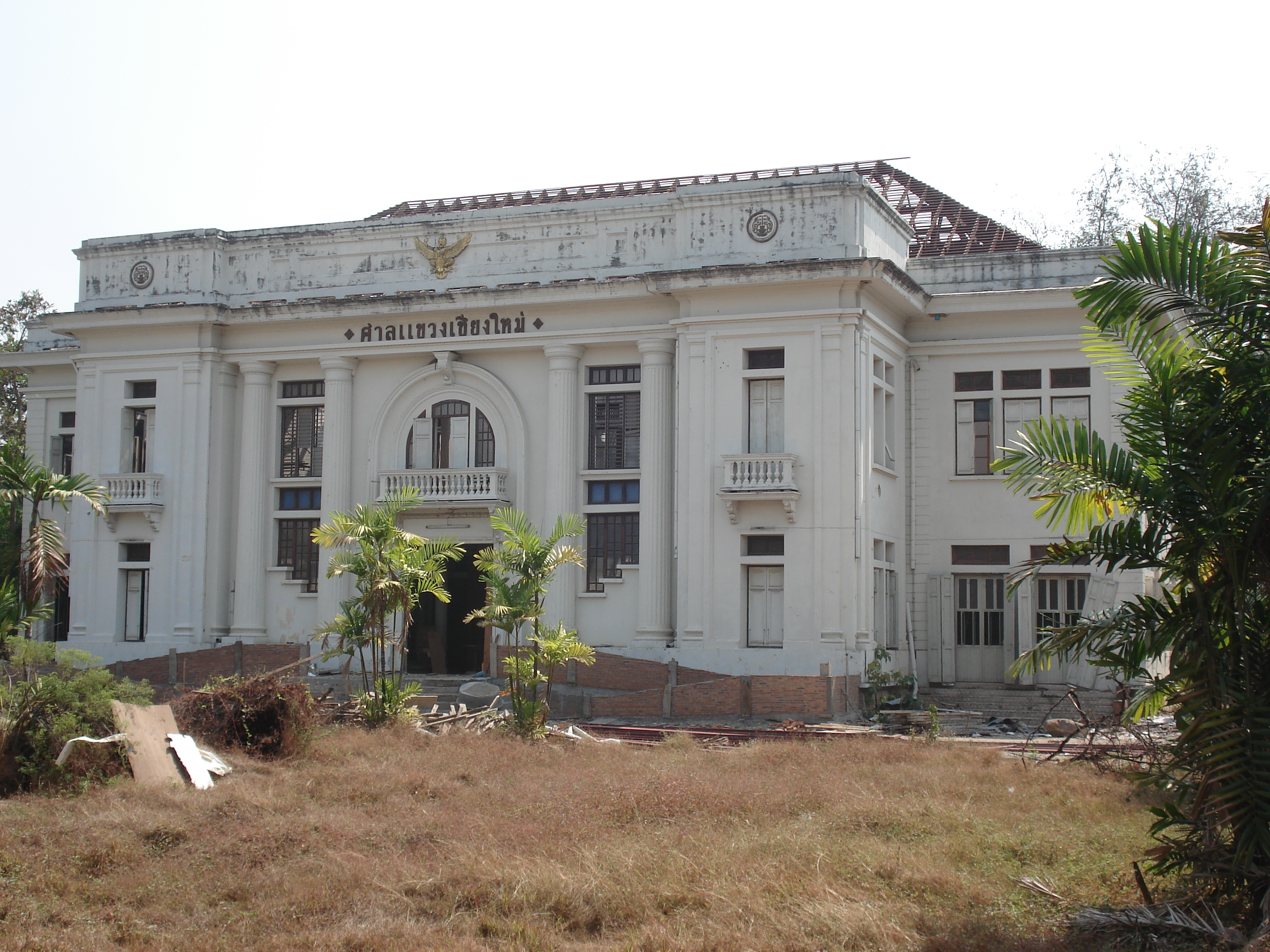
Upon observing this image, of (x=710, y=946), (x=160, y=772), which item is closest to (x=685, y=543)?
(x=160, y=772)

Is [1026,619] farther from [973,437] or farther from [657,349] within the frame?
[657,349]

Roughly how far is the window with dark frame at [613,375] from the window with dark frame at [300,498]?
641 centimetres

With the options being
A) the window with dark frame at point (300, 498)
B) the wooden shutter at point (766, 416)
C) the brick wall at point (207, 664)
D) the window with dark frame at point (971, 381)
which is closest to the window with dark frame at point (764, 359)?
the wooden shutter at point (766, 416)

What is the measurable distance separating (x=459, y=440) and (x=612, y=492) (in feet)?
11.8

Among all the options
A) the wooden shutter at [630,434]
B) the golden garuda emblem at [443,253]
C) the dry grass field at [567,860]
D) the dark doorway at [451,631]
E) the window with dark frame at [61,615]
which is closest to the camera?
the dry grass field at [567,860]

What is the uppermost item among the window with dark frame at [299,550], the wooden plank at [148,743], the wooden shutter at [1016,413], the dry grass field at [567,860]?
the wooden shutter at [1016,413]

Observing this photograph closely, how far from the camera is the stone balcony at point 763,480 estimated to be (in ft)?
78.1

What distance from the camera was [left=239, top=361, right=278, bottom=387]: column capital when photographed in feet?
92.4

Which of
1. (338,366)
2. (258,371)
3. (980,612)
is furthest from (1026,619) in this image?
(258,371)

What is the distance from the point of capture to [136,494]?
92.0 feet

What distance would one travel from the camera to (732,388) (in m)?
24.6

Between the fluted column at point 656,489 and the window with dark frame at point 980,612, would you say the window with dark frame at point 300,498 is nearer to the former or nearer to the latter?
the fluted column at point 656,489

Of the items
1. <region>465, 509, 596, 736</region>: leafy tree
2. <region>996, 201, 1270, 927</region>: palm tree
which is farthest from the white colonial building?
<region>996, 201, 1270, 927</region>: palm tree

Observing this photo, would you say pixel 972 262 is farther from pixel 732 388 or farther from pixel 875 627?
pixel 875 627
